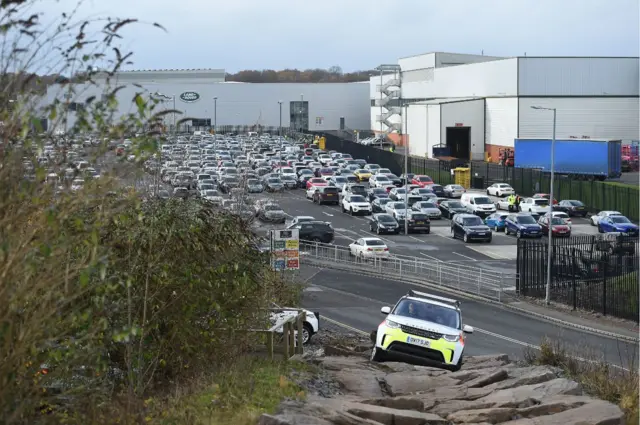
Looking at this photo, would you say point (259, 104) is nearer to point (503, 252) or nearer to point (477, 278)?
point (503, 252)

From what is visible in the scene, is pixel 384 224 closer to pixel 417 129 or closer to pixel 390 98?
pixel 417 129

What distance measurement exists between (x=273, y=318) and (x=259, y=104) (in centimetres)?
11486

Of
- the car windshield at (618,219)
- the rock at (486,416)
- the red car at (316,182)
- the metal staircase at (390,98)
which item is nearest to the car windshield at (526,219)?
the car windshield at (618,219)

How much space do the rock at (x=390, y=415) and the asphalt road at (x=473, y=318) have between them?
41.9 feet

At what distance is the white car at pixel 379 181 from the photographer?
7588cm

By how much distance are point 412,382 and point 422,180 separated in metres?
61.6

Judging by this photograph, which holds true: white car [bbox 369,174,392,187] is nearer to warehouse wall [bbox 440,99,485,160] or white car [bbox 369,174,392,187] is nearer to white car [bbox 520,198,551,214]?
white car [bbox 520,198,551,214]

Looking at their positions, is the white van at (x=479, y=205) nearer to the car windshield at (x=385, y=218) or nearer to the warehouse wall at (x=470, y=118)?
the car windshield at (x=385, y=218)

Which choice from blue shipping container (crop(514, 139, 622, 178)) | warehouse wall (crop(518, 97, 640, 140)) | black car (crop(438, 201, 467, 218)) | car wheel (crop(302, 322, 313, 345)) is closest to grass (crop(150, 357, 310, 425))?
car wheel (crop(302, 322, 313, 345))

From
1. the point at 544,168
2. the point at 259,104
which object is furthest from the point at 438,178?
the point at 259,104

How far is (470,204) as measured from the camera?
6278cm

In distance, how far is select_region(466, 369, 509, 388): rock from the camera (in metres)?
15.3

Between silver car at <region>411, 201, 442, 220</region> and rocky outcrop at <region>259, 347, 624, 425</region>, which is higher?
rocky outcrop at <region>259, 347, 624, 425</region>

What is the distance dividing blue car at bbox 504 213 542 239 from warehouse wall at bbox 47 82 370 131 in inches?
2851
